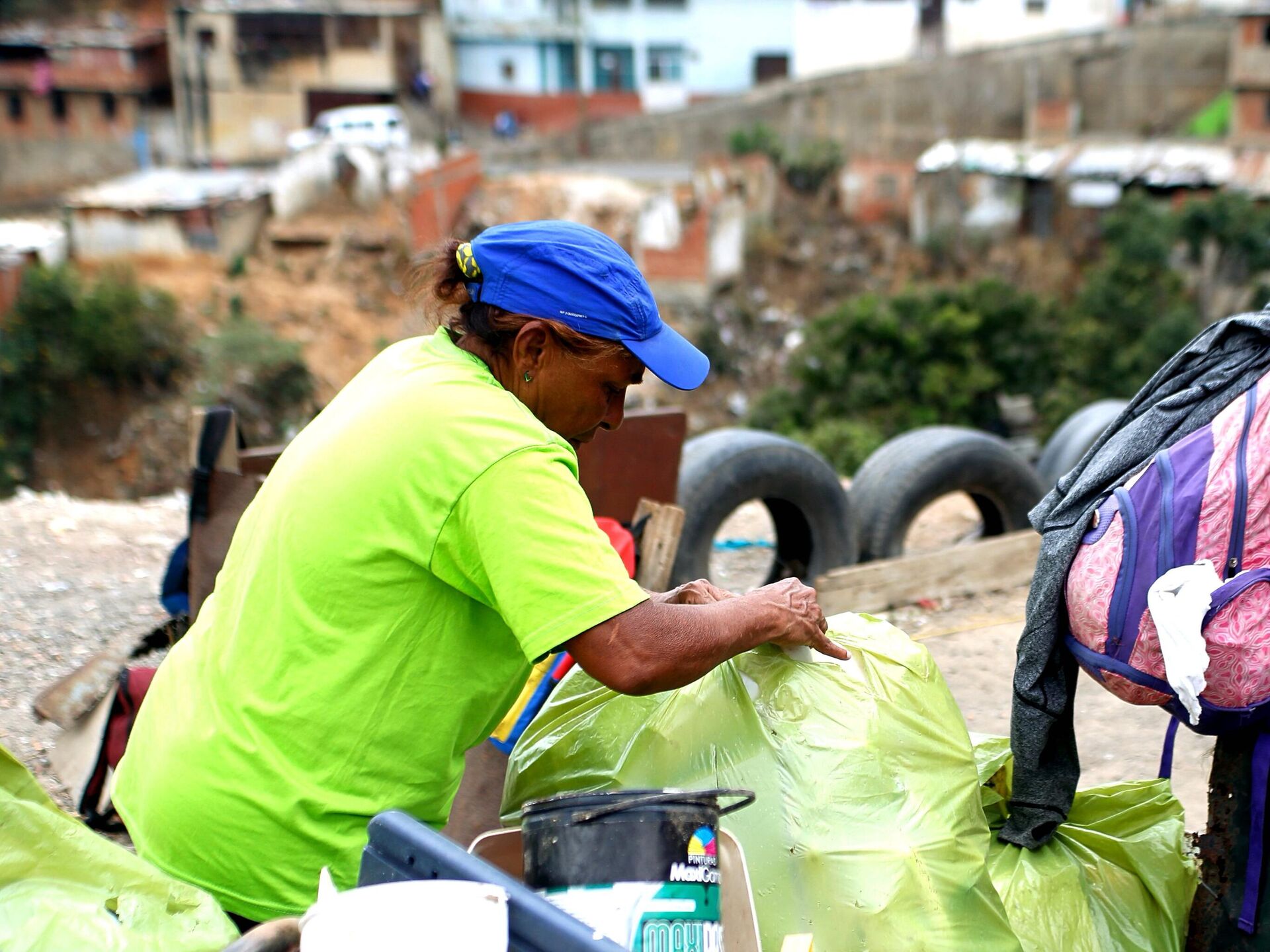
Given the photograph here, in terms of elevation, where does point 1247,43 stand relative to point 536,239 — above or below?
above

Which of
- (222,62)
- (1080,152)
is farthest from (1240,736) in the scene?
(222,62)

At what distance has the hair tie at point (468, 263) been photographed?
167 cm

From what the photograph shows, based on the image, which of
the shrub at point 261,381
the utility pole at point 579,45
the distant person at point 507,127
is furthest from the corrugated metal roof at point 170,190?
the utility pole at point 579,45

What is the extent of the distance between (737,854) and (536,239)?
90 cm

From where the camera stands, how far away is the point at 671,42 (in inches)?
1512

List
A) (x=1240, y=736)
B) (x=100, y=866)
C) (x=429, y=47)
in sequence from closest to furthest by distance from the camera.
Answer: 1. (x=100, y=866)
2. (x=1240, y=736)
3. (x=429, y=47)

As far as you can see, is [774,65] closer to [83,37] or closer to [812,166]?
[812,166]

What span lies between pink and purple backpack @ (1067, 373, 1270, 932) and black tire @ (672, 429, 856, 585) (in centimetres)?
265

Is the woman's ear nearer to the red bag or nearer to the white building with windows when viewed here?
the red bag

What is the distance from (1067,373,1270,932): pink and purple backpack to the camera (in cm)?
185

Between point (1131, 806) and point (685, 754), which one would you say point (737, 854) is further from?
point (1131, 806)

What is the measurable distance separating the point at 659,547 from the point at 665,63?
37.6 metres

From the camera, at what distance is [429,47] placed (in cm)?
3709

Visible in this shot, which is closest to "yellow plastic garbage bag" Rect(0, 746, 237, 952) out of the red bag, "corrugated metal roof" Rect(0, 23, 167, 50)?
the red bag
